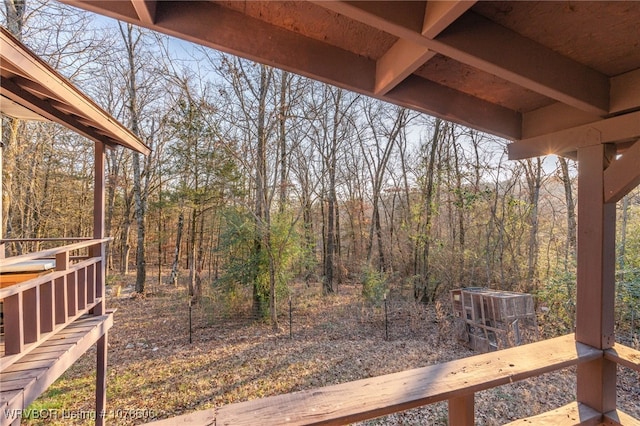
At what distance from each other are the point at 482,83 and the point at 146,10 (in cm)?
157

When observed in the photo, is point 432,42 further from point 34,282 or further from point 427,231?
point 427,231

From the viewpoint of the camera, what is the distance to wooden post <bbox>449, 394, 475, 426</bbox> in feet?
3.42

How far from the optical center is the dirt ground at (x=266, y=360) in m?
3.37

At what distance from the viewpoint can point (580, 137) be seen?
155 cm

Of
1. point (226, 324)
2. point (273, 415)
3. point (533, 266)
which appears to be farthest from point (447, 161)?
point (273, 415)

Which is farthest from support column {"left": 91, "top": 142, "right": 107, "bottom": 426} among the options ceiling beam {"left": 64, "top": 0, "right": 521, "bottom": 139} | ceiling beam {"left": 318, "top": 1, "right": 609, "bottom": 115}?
ceiling beam {"left": 318, "top": 1, "right": 609, "bottom": 115}

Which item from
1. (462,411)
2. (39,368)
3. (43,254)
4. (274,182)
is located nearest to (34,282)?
(43,254)

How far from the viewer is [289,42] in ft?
3.80

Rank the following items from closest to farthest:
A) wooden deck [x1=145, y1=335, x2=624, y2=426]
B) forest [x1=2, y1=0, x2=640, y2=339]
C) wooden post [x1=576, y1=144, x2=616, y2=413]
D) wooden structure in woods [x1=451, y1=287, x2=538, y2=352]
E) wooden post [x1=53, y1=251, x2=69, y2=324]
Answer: wooden deck [x1=145, y1=335, x2=624, y2=426], wooden post [x1=576, y1=144, x2=616, y2=413], wooden post [x1=53, y1=251, x2=69, y2=324], wooden structure in woods [x1=451, y1=287, x2=538, y2=352], forest [x1=2, y1=0, x2=640, y2=339]

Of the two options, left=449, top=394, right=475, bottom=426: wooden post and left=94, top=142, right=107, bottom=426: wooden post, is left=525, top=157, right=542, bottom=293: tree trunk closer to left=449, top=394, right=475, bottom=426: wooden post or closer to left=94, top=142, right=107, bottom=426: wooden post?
left=449, top=394, right=475, bottom=426: wooden post

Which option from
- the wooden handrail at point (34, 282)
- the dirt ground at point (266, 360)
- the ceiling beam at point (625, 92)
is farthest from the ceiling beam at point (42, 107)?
the ceiling beam at point (625, 92)

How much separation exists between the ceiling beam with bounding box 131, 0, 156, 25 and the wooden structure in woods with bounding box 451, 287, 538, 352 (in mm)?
5700

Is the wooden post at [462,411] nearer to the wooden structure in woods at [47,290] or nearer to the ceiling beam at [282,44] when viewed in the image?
the ceiling beam at [282,44]

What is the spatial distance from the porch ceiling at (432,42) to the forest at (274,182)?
4792 millimetres
